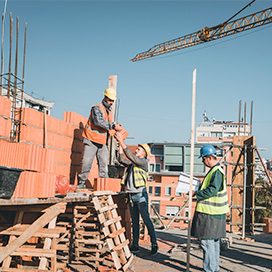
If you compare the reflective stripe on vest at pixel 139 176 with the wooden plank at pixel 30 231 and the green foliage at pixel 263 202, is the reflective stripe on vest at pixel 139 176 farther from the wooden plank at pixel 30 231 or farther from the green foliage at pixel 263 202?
the green foliage at pixel 263 202

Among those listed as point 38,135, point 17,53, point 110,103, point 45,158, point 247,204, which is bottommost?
point 247,204

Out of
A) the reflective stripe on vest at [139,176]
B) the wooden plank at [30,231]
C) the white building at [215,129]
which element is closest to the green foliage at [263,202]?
the reflective stripe on vest at [139,176]

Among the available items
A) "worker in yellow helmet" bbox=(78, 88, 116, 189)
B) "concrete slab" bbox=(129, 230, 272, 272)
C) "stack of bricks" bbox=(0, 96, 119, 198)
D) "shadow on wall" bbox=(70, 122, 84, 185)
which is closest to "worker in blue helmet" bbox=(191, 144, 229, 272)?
"concrete slab" bbox=(129, 230, 272, 272)

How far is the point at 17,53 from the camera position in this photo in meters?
10.7

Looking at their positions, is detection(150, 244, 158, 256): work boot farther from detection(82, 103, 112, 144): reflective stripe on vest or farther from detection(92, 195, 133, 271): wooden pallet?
detection(82, 103, 112, 144): reflective stripe on vest

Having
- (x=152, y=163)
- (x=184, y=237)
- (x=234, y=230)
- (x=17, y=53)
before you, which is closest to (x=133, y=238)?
(x=184, y=237)

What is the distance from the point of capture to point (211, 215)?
15.9 ft

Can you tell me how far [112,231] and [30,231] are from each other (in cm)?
131

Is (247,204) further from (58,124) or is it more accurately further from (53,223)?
(53,223)

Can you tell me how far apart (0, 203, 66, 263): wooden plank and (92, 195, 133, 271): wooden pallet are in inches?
26.2

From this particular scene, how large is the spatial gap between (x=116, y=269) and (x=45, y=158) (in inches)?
77.7

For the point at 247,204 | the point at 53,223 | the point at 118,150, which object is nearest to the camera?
the point at 53,223

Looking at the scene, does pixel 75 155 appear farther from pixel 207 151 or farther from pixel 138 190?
pixel 207 151

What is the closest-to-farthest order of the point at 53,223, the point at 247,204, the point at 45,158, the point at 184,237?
1. the point at 45,158
2. the point at 53,223
3. the point at 184,237
4. the point at 247,204
